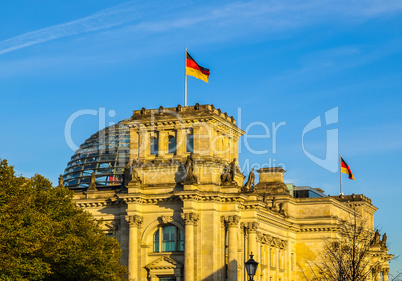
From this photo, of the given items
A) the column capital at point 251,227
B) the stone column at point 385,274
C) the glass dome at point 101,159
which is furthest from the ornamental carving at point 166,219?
the stone column at point 385,274

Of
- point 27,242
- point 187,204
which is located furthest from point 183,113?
point 27,242

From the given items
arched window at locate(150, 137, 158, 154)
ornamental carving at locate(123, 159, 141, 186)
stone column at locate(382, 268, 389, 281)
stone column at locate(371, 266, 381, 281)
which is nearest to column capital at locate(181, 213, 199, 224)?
ornamental carving at locate(123, 159, 141, 186)

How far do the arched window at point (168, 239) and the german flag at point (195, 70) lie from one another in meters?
16.5

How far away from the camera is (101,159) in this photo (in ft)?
517

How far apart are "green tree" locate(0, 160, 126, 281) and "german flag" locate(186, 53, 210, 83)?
20.7 metres

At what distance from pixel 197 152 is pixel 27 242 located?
33.8m

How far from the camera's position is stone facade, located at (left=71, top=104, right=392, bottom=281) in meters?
92.4

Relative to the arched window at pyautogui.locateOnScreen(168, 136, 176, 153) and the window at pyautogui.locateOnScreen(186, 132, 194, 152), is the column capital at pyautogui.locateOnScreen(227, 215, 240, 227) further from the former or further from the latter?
the arched window at pyautogui.locateOnScreen(168, 136, 176, 153)

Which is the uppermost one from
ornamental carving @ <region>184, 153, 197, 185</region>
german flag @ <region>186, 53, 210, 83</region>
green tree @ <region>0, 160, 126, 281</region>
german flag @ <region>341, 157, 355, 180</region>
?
german flag @ <region>186, 53, 210, 83</region>

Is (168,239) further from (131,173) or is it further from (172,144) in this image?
(172,144)

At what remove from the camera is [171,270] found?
9350cm

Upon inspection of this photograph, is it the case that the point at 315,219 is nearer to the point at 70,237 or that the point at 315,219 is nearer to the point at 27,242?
the point at 70,237

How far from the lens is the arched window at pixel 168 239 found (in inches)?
3728

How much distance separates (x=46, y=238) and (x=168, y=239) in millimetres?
28243
